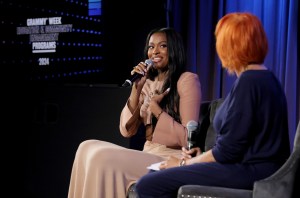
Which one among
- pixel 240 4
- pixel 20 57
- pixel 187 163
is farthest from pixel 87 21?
pixel 187 163

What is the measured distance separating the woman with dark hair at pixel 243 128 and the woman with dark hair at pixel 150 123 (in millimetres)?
506

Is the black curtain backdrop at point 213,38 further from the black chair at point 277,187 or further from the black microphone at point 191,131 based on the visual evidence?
the black chair at point 277,187

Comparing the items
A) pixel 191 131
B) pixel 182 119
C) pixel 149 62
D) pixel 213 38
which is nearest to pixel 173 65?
pixel 149 62

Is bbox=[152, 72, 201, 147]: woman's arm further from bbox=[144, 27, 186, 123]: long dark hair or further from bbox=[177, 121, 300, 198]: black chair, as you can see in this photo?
bbox=[177, 121, 300, 198]: black chair

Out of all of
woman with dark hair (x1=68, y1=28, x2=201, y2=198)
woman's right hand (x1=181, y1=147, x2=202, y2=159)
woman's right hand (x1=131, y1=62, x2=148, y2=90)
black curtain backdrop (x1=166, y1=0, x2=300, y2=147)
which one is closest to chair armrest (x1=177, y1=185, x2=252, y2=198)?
woman's right hand (x1=181, y1=147, x2=202, y2=159)

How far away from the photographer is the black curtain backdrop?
347 centimetres

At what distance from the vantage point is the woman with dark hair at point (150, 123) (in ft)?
8.54

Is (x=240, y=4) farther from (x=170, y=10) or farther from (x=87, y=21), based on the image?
(x=87, y=21)

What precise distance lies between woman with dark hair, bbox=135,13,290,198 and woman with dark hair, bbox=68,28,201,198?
19.9 inches

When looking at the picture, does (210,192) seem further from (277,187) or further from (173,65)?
(173,65)

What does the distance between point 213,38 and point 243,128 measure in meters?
1.98

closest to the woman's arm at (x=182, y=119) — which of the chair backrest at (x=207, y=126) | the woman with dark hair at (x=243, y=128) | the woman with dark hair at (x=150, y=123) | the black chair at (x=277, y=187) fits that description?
the woman with dark hair at (x=150, y=123)

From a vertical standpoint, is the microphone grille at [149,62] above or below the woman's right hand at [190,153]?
above

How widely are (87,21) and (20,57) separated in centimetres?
68
